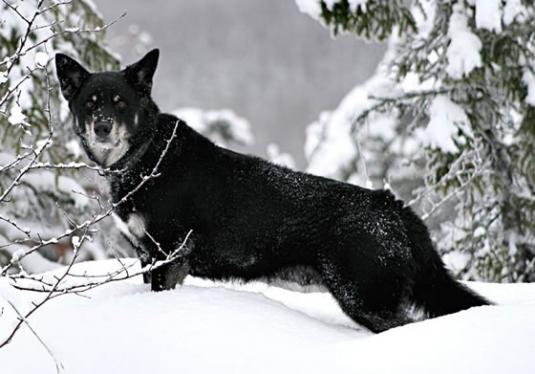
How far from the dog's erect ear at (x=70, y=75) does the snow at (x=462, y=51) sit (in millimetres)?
4718

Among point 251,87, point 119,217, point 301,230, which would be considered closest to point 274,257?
point 301,230

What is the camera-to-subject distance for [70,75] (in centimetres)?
632

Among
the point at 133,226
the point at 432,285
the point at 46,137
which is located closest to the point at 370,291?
the point at 432,285

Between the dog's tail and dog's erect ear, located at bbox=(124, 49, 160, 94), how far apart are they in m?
2.39

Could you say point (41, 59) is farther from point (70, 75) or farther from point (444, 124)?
point (444, 124)

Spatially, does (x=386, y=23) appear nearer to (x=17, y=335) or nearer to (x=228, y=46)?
(x=17, y=335)

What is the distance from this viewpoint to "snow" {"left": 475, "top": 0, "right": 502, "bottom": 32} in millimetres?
8867

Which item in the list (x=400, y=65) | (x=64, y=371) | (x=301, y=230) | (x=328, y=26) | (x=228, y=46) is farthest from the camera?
(x=228, y=46)

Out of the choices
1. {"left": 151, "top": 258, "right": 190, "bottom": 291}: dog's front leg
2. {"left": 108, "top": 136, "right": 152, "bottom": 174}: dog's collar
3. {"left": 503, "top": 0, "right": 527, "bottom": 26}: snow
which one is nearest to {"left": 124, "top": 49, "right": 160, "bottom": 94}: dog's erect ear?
{"left": 108, "top": 136, "right": 152, "bottom": 174}: dog's collar

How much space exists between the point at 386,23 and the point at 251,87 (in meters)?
119

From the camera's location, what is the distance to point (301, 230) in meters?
5.80

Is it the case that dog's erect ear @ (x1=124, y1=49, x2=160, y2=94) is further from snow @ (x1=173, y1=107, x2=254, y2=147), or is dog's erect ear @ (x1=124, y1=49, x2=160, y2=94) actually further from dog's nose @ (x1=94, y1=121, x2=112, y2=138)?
snow @ (x1=173, y1=107, x2=254, y2=147)

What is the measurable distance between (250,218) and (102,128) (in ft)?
4.50

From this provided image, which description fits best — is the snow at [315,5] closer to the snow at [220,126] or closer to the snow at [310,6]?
the snow at [310,6]
